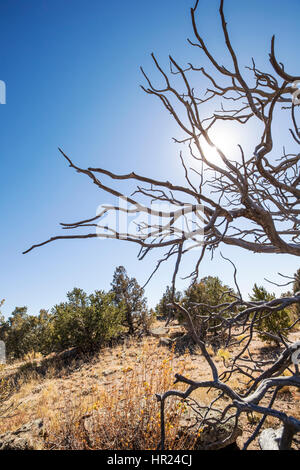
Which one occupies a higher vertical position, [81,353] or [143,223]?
[143,223]

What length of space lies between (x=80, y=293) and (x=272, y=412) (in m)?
11.9

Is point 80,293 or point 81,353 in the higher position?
point 80,293

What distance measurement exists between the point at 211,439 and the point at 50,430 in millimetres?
2412

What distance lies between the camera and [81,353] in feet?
33.3

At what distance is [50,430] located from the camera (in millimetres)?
3275

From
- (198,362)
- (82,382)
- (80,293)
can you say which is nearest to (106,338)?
(80,293)
